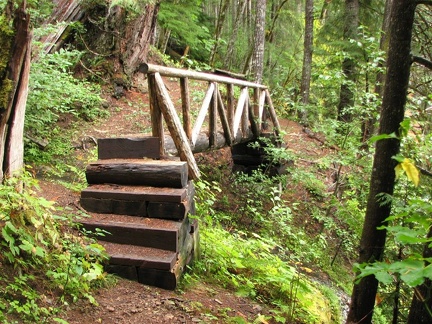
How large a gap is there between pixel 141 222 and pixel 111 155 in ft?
3.77

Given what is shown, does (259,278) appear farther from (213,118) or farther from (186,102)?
(213,118)

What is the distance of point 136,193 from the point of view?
4.48 meters

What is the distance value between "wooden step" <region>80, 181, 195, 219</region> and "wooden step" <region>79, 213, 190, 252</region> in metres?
0.09

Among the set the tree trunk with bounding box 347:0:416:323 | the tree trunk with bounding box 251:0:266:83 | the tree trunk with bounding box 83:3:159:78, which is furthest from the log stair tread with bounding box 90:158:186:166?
the tree trunk with bounding box 251:0:266:83

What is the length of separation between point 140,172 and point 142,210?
1.54ft

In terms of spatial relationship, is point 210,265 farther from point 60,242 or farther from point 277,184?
point 277,184

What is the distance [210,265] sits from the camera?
509cm

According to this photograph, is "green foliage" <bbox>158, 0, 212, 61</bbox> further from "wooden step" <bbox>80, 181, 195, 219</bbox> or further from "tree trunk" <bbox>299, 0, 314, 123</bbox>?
"wooden step" <bbox>80, 181, 195, 219</bbox>

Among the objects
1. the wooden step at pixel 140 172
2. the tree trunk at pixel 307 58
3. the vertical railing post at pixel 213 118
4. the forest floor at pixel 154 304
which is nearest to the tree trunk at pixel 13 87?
the forest floor at pixel 154 304

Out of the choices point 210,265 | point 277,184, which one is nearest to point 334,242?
point 277,184

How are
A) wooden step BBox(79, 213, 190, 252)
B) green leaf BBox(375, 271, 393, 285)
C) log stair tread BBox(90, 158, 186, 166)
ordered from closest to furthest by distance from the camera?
1. green leaf BBox(375, 271, 393, 285)
2. wooden step BBox(79, 213, 190, 252)
3. log stair tread BBox(90, 158, 186, 166)

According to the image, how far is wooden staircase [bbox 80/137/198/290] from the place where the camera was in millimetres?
3992

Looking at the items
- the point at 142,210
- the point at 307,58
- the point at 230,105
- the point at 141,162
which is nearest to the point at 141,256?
the point at 142,210

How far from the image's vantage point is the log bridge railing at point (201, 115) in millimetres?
5109
